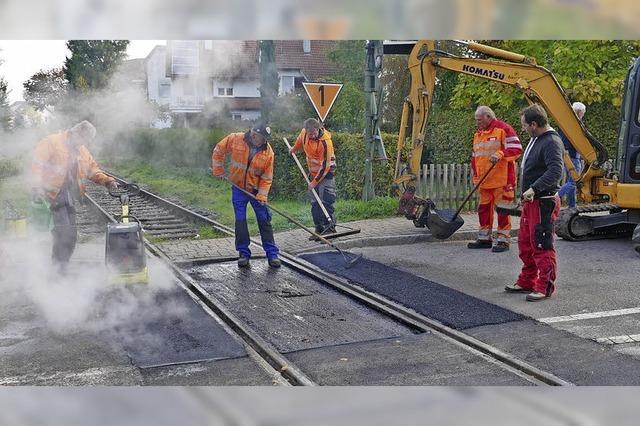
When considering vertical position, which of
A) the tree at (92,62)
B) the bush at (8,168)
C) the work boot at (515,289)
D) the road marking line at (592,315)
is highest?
the tree at (92,62)

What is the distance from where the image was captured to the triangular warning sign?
9.08 feet

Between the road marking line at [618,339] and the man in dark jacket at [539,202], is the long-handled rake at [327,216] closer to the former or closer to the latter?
the man in dark jacket at [539,202]

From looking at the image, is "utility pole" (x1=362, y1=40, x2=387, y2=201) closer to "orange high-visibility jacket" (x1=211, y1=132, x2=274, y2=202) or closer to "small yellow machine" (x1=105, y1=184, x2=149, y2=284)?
"orange high-visibility jacket" (x1=211, y1=132, x2=274, y2=202)

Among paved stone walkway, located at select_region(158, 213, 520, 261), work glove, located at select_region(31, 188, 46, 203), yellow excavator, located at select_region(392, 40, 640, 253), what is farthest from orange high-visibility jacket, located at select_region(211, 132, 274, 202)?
work glove, located at select_region(31, 188, 46, 203)

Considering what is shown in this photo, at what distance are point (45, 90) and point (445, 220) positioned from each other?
1.81m

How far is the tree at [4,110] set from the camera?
2715 millimetres

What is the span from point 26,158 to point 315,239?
3.80 ft

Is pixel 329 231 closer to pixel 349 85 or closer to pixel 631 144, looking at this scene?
pixel 349 85

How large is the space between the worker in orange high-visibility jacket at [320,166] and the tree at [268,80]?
0.17m

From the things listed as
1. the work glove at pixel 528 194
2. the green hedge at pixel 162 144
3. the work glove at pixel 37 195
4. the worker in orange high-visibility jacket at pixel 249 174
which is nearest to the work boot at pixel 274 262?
the worker in orange high-visibility jacket at pixel 249 174

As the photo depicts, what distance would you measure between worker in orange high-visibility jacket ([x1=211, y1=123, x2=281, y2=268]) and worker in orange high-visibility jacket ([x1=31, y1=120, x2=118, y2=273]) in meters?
0.47

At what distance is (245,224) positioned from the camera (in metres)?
2.82

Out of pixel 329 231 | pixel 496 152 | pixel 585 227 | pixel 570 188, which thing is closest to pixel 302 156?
pixel 329 231

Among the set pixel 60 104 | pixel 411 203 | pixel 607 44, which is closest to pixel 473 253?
pixel 411 203
